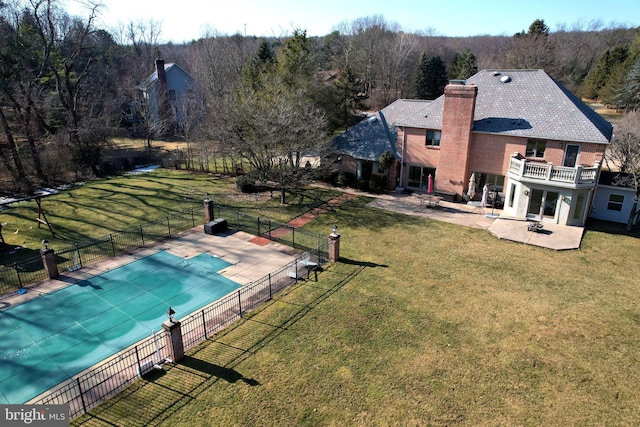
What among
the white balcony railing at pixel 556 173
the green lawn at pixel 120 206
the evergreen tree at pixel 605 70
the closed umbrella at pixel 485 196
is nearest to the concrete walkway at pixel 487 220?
the closed umbrella at pixel 485 196

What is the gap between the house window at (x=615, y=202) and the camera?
82.1ft

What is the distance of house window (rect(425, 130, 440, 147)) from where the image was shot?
29144mm

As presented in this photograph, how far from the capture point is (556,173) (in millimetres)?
23562

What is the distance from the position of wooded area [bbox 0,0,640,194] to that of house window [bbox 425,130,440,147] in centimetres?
806

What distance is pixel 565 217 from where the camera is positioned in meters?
24.2

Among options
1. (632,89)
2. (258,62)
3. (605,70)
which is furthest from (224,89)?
(605,70)

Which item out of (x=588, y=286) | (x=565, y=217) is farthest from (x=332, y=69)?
(x=588, y=286)

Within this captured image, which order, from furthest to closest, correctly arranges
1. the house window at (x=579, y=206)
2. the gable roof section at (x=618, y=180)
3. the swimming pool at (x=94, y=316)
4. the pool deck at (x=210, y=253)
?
the gable roof section at (x=618, y=180) → the house window at (x=579, y=206) → the pool deck at (x=210, y=253) → the swimming pool at (x=94, y=316)

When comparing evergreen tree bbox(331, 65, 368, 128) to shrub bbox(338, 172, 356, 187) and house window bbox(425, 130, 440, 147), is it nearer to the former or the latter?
shrub bbox(338, 172, 356, 187)

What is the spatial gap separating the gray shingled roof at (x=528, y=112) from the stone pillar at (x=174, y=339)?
910 inches

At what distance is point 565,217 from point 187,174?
3231 centimetres

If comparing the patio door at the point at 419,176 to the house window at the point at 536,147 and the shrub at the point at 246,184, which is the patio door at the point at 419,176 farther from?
the shrub at the point at 246,184

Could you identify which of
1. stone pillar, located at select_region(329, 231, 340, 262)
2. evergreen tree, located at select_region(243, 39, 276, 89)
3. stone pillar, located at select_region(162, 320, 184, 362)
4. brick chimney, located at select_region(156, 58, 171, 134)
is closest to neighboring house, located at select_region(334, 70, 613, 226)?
stone pillar, located at select_region(329, 231, 340, 262)

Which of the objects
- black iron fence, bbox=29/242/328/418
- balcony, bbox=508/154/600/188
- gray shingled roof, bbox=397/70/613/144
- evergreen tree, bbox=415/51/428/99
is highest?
evergreen tree, bbox=415/51/428/99
